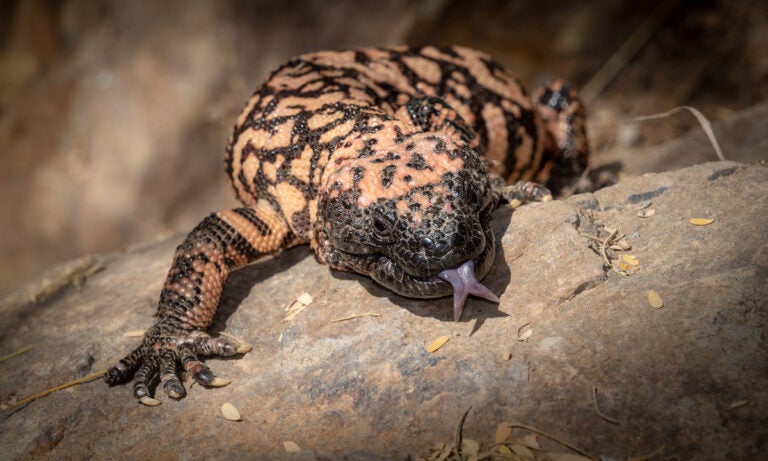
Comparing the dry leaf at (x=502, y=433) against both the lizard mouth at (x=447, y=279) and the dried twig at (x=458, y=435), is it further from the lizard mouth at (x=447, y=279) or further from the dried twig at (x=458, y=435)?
the lizard mouth at (x=447, y=279)

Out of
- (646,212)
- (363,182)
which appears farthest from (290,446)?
(646,212)

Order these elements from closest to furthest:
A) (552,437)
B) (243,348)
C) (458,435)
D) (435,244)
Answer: (552,437) < (458,435) < (435,244) < (243,348)

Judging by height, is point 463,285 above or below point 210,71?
below

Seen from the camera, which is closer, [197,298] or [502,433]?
[502,433]

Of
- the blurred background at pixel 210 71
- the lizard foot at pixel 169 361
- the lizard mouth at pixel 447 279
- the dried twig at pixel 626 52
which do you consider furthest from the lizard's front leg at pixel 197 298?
the dried twig at pixel 626 52

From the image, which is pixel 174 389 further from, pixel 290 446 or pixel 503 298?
pixel 503 298

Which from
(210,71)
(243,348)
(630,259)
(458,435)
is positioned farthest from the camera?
(210,71)
